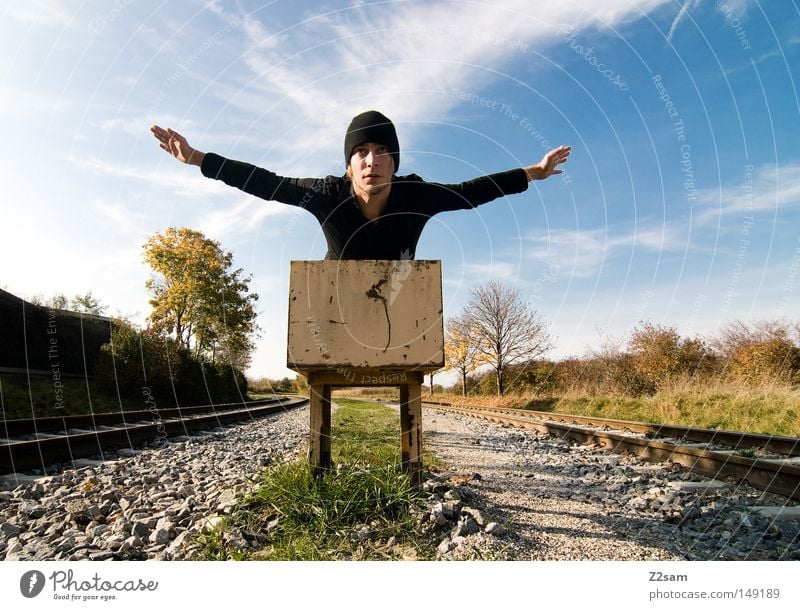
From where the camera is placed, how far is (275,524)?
2.38m

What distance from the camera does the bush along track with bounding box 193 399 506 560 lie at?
2.14 metres

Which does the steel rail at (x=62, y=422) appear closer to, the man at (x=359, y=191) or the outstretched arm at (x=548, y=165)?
the man at (x=359, y=191)

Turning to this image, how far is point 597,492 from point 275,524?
278cm

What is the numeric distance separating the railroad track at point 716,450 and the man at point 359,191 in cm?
358

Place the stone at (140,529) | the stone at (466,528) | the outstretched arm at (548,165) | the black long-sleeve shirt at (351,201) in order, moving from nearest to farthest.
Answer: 1. the stone at (466,528)
2. the stone at (140,529)
3. the black long-sleeve shirt at (351,201)
4. the outstretched arm at (548,165)

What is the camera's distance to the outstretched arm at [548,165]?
291cm

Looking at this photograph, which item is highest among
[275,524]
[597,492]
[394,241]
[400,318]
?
[394,241]

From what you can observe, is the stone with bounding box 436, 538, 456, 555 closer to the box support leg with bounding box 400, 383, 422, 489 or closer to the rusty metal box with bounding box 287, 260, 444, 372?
the box support leg with bounding box 400, 383, 422, 489

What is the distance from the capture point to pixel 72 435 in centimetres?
560

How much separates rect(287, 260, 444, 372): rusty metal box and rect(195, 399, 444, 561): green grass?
0.84 m

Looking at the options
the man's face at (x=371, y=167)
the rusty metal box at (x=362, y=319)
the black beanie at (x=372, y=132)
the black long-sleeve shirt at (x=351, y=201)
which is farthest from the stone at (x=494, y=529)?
the black beanie at (x=372, y=132)

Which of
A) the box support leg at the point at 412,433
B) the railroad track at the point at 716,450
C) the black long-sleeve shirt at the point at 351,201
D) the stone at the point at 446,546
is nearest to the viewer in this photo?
the stone at the point at 446,546
